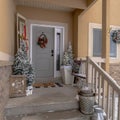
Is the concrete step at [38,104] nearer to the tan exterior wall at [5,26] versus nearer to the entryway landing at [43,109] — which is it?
the entryway landing at [43,109]

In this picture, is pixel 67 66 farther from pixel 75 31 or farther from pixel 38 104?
pixel 38 104

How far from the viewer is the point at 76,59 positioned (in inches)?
228

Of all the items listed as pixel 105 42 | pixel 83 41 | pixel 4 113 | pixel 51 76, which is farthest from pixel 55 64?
pixel 4 113

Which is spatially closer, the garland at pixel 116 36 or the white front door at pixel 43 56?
the white front door at pixel 43 56

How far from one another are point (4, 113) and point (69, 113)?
126cm

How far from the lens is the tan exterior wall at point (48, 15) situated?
5523 mm

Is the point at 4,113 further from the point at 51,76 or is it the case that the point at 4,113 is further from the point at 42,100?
the point at 51,76

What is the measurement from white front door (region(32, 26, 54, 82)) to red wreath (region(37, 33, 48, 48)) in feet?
0.28

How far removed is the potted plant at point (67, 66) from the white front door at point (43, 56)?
56cm

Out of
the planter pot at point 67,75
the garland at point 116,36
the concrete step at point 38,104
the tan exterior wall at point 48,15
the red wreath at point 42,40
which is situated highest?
the tan exterior wall at point 48,15

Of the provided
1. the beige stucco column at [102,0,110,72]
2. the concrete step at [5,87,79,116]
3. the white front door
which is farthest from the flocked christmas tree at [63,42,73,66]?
the concrete step at [5,87,79,116]

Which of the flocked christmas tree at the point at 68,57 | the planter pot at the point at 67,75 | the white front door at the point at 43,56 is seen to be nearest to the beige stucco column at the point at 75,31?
the flocked christmas tree at the point at 68,57

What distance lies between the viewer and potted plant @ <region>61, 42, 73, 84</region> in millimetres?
5441

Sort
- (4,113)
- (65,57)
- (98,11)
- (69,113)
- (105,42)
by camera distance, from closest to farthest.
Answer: (4,113), (69,113), (105,42), (65,57), (98,11)
